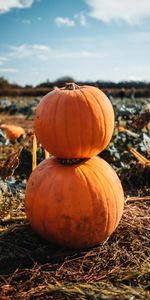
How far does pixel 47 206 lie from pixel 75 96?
32.2 inches

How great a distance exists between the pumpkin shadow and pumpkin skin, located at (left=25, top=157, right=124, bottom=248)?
0.26 ft

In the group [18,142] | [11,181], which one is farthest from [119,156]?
[18,142]

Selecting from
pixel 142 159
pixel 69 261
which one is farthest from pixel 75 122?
pixel 142 159

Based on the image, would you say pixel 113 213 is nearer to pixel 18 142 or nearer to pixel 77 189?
pixel 77 189

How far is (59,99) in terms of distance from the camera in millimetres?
3238

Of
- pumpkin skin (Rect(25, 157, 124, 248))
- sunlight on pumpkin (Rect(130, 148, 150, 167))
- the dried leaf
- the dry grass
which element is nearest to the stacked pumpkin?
pumpkin skin (Rect(25, 157, 124, 248))

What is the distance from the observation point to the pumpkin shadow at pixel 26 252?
119 inches

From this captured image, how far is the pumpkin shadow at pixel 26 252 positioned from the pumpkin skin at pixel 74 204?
8 centimetres

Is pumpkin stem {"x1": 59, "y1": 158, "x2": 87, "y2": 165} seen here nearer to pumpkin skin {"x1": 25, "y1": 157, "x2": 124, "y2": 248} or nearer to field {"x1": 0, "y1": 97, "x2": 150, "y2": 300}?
pumpkin skin {"x1": 25, "y1": 157, "x2": 124, "y2": 248}

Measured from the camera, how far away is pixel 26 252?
3184 millimetres

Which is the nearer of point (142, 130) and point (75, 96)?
point (75, 96)

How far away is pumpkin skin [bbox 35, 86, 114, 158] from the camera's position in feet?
10.5

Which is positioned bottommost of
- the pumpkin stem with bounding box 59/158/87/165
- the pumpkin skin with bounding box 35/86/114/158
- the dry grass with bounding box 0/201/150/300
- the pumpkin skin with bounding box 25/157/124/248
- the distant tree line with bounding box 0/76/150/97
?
the dry grass with bounding box 0/201/150/300

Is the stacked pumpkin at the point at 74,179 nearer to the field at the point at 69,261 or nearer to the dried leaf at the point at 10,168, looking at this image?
the field at the point at 69,261
